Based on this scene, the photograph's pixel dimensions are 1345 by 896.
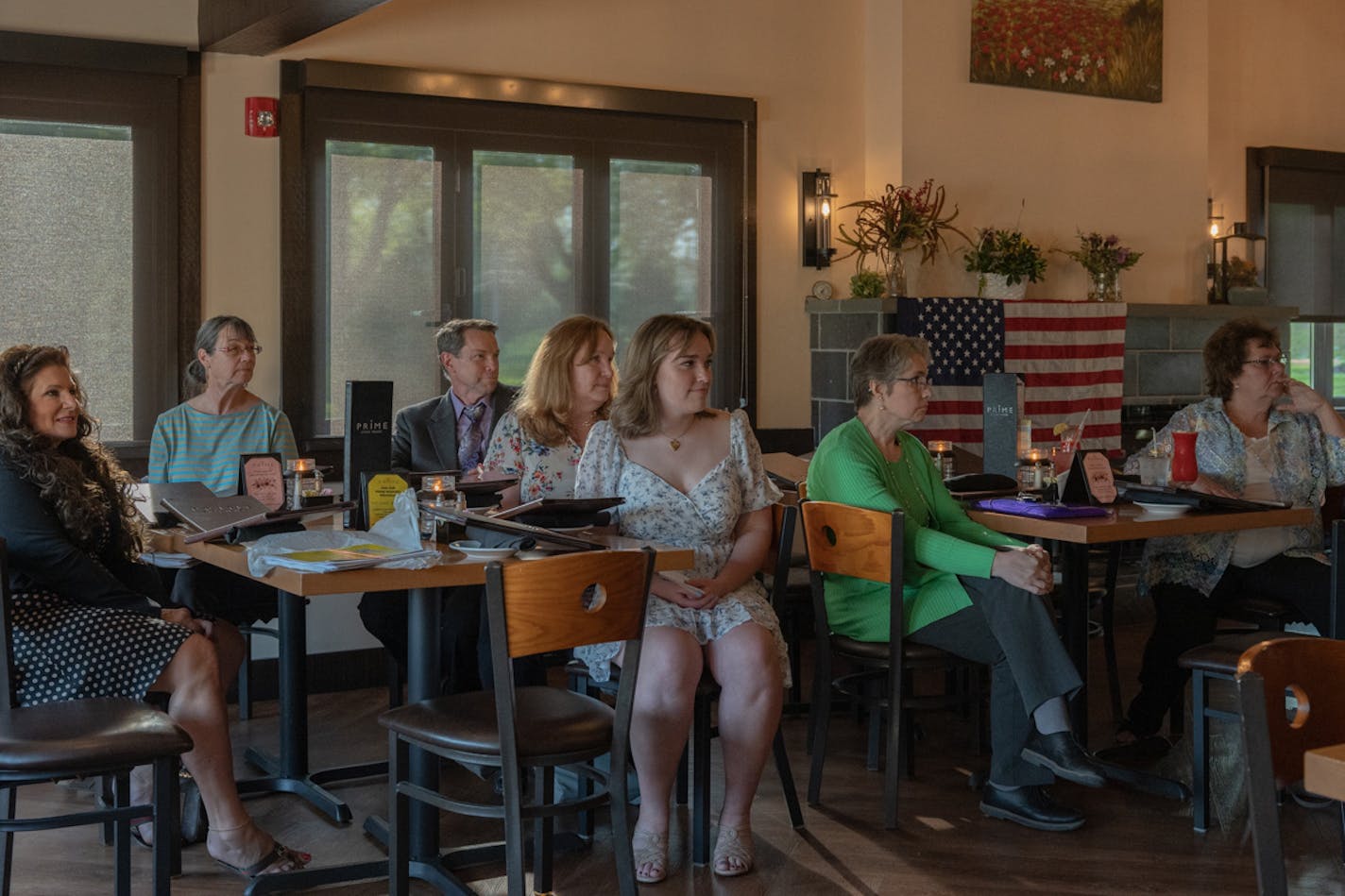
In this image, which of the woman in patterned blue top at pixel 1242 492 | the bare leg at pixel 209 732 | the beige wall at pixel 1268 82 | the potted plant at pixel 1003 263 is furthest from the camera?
the beige wall at pixel 1268 82

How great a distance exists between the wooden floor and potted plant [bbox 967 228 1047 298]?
3004 mm

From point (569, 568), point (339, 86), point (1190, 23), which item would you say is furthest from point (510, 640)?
point (1190, 23)

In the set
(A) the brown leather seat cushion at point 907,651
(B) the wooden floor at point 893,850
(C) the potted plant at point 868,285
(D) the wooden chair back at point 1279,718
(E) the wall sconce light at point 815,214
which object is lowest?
(B) the wooden floor at point 893,850

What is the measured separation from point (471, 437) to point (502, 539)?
5.41ft

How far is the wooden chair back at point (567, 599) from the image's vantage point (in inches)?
99.7

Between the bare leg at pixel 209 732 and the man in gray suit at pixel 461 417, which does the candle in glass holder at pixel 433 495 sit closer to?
the bare leg at pixel 209 732

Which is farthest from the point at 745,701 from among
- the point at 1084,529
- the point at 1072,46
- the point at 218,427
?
the point at 1072,46

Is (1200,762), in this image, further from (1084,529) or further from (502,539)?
(502,539)

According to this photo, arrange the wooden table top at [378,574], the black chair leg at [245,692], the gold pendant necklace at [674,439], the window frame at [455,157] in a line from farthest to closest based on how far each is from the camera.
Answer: the window frame at [455,157] < the black chair leg at [245,692] < the gold pendant necklace at [674,439] < the wooden table top at [378,574]

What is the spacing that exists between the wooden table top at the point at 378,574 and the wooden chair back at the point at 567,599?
12 centimetres

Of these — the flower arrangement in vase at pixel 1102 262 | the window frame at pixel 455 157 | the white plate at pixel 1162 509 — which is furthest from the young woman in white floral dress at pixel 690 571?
the flower arrangement in vase at pixel 1102 262

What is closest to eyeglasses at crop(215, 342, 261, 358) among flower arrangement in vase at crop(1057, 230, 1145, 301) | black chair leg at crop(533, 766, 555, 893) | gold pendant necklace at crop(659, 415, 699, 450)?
gold pendant necklace at crop(659, 415, 699, 450)

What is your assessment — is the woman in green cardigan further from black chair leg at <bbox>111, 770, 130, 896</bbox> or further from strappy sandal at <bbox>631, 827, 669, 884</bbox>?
black chair leg at <bbox>111, 770, 130, 896</bbox>

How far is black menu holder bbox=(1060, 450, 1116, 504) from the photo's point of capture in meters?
3.99
